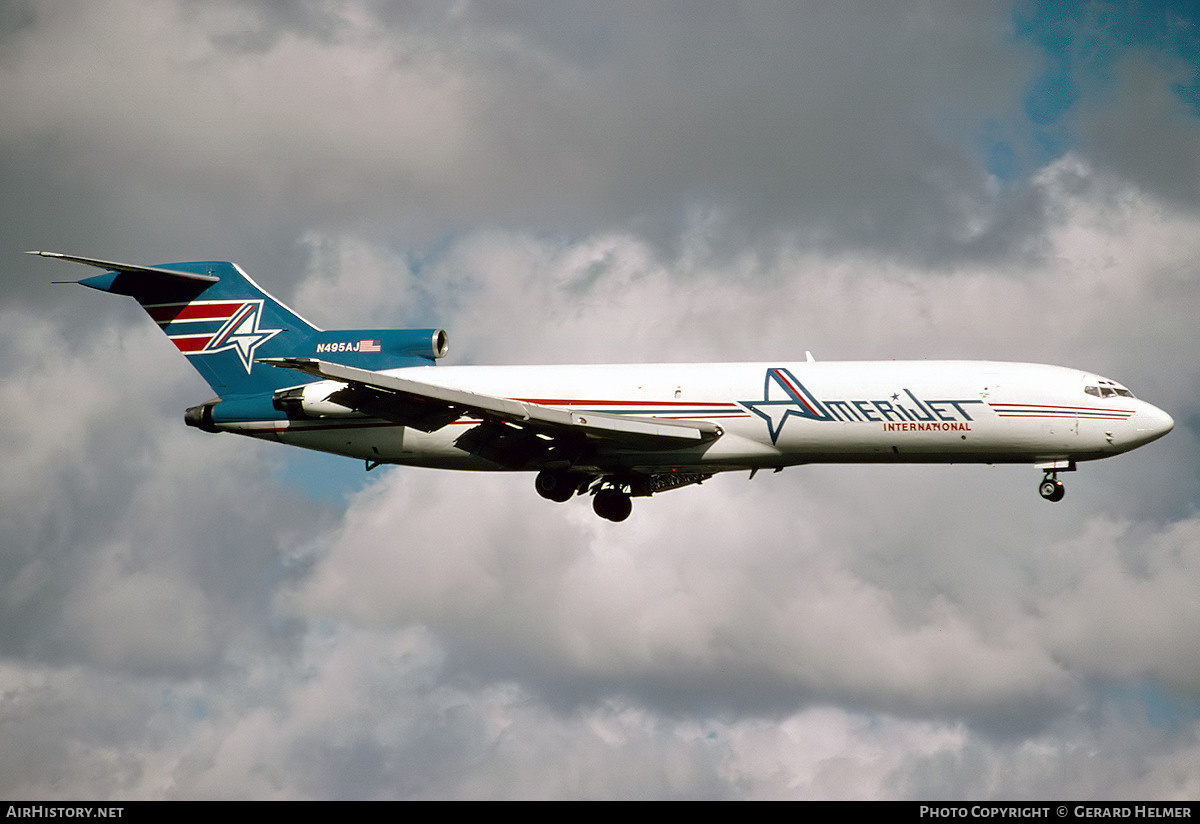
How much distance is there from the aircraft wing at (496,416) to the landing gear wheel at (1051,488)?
9.68 meters

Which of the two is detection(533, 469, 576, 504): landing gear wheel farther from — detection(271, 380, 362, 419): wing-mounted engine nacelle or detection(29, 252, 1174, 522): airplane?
detection(271, 380, 362, 419): wing-mounted engine nacelle

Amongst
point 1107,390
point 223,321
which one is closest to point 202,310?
point 223,321

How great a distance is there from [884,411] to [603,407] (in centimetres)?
871

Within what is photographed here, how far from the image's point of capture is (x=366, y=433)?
5003 centimetres

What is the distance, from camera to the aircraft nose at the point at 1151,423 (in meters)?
44.1

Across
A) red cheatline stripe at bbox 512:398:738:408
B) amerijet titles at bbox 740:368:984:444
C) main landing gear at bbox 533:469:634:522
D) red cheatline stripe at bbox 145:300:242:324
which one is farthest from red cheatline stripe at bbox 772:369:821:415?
red cheatline stripe at bbox 145:300:242:324

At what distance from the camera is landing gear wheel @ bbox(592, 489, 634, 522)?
51.3 meters

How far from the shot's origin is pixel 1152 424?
4416 cm

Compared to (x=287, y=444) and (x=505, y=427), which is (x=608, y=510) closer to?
(x=505, y=427)

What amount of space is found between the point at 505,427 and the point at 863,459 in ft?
35.9

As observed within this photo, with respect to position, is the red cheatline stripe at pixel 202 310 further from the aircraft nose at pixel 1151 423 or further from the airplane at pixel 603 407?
the aircraft nose at pixel 1151 423

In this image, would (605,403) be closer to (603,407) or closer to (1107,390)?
(603,407)

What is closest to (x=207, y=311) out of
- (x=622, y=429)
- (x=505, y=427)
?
(x=505, y=427)
